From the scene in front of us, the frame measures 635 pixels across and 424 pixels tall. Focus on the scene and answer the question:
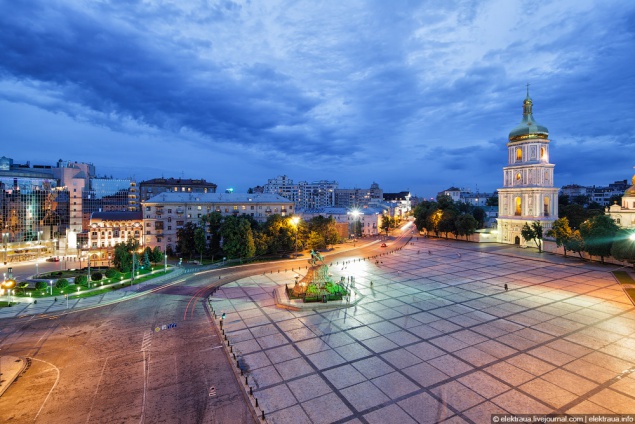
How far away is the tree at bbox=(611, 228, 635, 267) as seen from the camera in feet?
164

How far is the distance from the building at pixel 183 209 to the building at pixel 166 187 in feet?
150

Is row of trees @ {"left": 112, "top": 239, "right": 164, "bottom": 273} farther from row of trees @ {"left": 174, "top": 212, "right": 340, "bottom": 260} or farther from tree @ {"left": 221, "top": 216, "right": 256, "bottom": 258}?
tree @ {"left": 221, "top": 216, "right": 256, "bottom": 258}

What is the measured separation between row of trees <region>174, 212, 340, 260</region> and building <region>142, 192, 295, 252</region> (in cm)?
542

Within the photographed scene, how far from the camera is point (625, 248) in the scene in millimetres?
50469

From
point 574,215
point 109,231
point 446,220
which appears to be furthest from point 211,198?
point 574,215

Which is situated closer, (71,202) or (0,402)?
(0,402)

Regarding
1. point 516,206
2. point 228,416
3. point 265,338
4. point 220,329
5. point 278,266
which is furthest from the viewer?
point 516,206

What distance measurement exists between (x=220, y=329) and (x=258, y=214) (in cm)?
5928

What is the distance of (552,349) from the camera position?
24750mm

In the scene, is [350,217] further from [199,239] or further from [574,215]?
[574,215]

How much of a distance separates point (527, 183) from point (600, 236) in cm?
2949

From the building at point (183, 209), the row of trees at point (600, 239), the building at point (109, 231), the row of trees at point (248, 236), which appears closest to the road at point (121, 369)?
the row of trees at point (248, 236)

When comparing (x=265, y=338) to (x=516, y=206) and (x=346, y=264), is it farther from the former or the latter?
(x=516, y=206)

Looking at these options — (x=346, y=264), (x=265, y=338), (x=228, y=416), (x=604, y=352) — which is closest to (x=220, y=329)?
(x=265, y=338)
